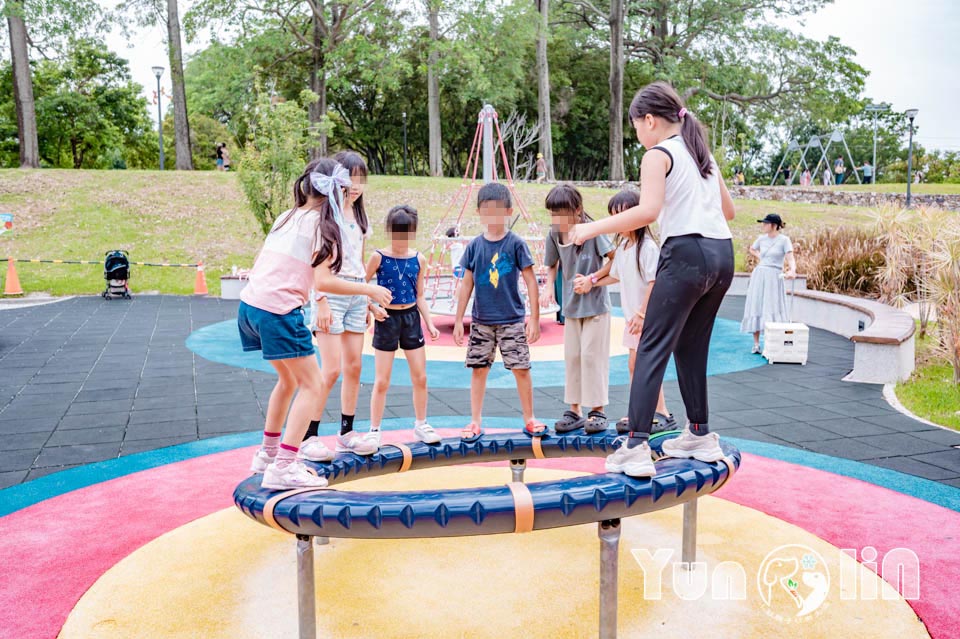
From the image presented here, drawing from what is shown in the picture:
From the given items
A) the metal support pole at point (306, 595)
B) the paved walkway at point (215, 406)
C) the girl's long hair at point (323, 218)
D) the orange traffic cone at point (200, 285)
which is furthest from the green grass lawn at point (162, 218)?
the metal support pole at point (306, 595)

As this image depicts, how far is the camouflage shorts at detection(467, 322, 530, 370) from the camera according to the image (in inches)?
170

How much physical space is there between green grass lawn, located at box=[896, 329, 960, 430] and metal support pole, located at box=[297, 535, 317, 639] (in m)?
5.36

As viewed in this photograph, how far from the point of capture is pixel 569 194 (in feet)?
14.2

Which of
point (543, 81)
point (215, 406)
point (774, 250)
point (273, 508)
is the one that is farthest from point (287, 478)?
point (543, 81)

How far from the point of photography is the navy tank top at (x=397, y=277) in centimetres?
429

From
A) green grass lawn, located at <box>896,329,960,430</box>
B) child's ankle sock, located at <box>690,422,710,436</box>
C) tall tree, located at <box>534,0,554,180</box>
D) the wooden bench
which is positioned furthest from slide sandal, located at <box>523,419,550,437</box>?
tall tree, located at <box>534,0,554,180</box>

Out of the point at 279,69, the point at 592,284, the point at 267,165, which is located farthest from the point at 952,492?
the point at 279,69

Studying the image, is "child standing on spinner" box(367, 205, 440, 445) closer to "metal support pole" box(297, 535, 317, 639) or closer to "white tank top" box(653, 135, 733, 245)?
"metal support pole" box(297, 535, 317, 639)

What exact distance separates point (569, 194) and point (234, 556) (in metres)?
2.64

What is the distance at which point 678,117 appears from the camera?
122 inches

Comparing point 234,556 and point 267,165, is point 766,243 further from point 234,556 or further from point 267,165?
point 267,165

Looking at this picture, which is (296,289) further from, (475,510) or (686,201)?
(686,201)

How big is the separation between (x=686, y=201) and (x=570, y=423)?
6.20 feet

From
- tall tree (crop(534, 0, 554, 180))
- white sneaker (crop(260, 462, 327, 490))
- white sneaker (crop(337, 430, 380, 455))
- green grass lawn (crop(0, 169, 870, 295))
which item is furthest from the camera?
tall tree (crop(534, 0, 554, 180))
